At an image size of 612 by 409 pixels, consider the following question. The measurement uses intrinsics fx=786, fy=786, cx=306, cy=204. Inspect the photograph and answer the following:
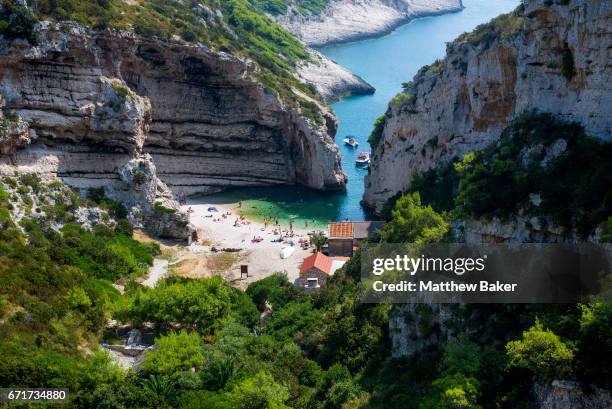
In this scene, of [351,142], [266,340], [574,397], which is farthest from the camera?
[351,142]

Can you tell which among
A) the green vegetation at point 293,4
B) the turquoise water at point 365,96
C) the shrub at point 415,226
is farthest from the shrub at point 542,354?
the green vegetation at point 293,4

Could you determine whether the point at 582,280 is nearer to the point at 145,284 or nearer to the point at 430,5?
the point at 145,284

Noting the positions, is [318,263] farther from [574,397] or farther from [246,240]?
[574,397]

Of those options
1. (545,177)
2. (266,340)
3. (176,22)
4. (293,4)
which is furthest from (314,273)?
(293,4)

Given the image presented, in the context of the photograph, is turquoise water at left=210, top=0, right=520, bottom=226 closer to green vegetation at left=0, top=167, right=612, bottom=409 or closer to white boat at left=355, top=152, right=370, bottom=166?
white boat at left=355, top=152, right=370, bottom=166

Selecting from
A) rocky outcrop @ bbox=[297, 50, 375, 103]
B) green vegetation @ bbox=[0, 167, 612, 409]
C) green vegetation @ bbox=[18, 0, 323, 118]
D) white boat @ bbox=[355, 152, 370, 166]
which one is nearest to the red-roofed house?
green vegetation @ bbox=[0, 167, 612, 409]

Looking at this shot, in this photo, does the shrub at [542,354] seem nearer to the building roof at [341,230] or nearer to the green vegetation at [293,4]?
the building roof at [341,230]
